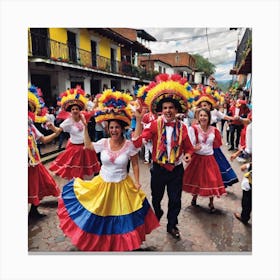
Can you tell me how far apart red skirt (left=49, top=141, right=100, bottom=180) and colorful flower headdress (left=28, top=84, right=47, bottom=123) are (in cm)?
105

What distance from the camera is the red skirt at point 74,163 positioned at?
4.25 meters

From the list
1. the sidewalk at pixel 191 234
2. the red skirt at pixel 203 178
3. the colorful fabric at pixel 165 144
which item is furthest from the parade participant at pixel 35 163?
the red skirt at pixel 203 178

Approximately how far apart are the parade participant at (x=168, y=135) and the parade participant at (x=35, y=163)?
4.22ft

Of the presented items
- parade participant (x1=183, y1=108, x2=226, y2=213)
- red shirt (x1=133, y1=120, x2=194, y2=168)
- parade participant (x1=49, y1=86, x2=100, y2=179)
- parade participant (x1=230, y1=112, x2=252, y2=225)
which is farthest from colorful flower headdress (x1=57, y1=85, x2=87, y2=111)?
parade participant (x1=230, y1=112, x2=252, y2=225)

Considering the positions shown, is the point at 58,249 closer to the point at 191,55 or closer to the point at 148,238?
the point at 148,238

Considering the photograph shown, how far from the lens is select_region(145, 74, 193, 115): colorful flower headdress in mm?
2686

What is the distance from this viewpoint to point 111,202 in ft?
8.46

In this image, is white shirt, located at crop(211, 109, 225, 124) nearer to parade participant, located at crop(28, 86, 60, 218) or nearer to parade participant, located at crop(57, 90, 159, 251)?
parade participant, located at crop(57, 90, 159, 251)

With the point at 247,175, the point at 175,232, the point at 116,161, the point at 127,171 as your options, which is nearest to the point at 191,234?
the point at 175,232

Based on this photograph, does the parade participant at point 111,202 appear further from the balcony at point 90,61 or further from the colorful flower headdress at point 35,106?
the balcony at point 90,61

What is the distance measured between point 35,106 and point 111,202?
144 cm

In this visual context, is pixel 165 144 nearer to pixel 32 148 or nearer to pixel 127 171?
pixel 127 171
